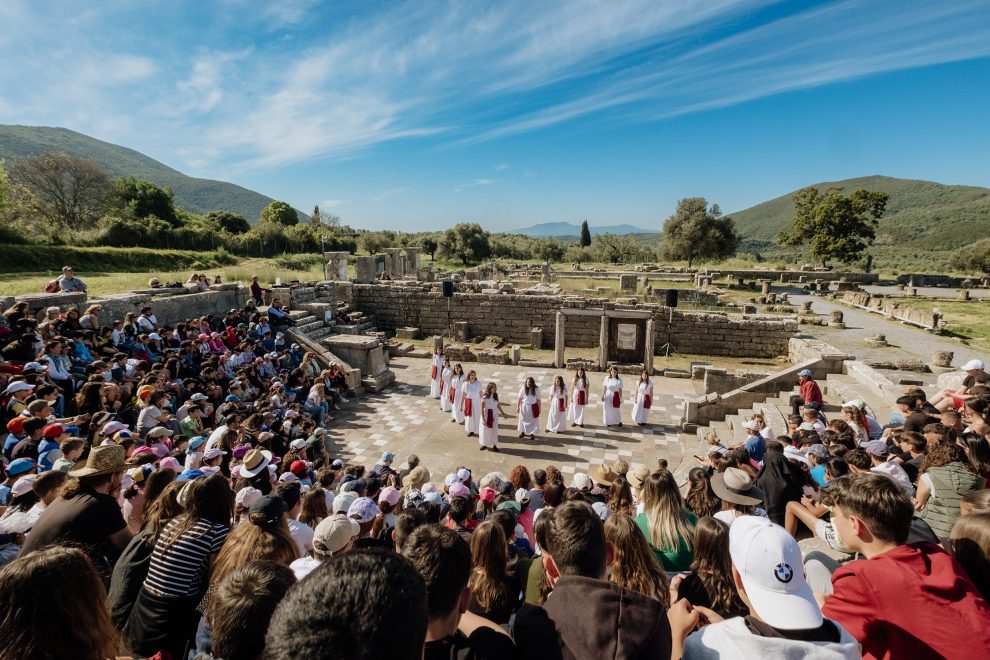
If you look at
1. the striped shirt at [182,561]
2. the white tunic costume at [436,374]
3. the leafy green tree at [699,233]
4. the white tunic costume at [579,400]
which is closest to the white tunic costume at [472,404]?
the white tunic costume at [436,374]

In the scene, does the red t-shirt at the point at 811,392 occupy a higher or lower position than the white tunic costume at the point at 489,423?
higher

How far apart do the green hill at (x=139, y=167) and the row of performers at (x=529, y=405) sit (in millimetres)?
154572

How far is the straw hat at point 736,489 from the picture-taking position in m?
3.90

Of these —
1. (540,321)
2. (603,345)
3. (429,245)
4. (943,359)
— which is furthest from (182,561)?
(429,245)

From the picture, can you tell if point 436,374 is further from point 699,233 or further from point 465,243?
point 465,243

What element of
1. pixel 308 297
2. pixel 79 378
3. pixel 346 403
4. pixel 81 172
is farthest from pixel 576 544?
pixel 81 172

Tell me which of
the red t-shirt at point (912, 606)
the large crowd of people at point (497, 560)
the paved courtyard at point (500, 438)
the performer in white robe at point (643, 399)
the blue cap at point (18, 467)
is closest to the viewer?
the large crowd of people at point (497, 560)

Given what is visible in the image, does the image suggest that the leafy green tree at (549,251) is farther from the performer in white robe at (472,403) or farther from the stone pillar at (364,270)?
the performer in white robe at (472,403)

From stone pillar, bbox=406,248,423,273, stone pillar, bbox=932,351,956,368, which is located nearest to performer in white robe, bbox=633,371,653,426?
stone pillar, bbox=932,351,956,368

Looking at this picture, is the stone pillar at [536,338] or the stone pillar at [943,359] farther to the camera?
the stone pillar at [536,338]

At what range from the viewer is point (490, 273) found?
109 ft

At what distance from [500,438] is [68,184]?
53.7 metres

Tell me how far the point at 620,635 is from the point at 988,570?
203cm

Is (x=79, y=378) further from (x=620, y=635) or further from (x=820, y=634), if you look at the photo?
(x=820, y=634)
